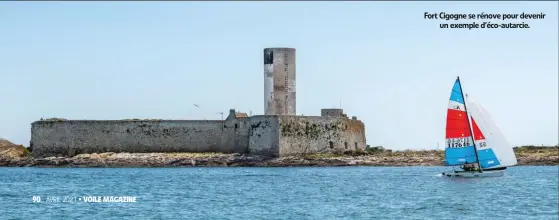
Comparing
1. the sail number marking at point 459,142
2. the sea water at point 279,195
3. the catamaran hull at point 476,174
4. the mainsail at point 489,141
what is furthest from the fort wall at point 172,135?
the mainsail at point 489,141

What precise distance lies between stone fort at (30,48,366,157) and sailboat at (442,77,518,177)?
59.4ft

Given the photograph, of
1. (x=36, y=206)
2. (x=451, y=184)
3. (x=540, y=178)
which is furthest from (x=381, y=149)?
(x=36, y=206)

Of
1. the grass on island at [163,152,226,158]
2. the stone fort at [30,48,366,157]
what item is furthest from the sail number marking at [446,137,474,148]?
the grass on island at [163,152,226,158]

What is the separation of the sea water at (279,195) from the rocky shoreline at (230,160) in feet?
22.9

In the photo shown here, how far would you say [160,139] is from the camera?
202 ft

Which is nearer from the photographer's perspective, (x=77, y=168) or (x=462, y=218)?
(x=462, y=218)

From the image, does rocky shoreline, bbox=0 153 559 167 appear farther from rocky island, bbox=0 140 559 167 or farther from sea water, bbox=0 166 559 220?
sea water, bbox=0 166 559 220

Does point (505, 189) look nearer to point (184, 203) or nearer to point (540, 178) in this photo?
point (540, 178)

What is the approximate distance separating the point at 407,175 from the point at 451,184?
26.8 feet

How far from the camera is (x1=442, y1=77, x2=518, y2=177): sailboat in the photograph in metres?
42.2

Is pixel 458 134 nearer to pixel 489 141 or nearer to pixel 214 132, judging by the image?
pixel 489 141

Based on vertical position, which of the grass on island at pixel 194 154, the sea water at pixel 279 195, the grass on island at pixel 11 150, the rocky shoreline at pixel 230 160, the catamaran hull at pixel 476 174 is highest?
the grass on island at pixel 11 150

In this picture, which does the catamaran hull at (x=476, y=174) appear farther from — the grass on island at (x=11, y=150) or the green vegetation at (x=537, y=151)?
the grass on island at (x=11, y=150)

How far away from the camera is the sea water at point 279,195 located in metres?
29.1
